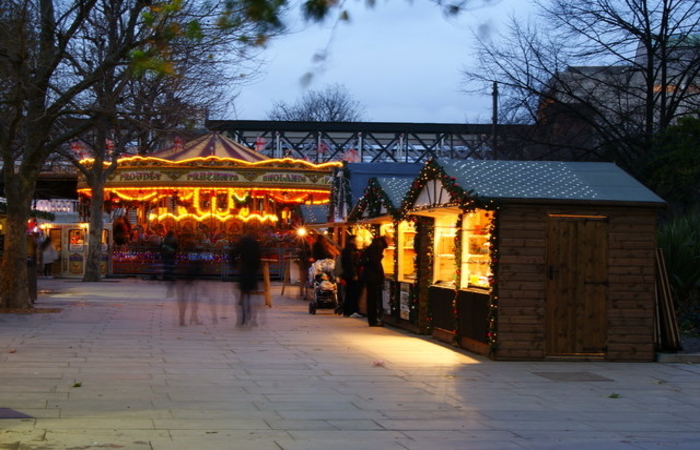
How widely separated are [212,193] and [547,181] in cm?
2598

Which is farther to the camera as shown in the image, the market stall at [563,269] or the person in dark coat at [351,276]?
the person in dark coat at [351,276]

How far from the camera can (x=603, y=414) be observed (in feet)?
31.1

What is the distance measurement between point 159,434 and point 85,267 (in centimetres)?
2722

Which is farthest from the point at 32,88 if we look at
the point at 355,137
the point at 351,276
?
the point at 355,137

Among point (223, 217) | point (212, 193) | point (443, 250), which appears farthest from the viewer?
point (223, 217)

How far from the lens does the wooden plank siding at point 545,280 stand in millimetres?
13383

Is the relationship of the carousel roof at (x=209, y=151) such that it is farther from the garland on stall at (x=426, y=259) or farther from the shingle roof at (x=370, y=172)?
the garland on stall at (x=426, y=259)

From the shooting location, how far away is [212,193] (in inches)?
1527

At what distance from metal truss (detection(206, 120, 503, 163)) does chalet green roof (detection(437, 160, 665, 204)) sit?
44.8 m

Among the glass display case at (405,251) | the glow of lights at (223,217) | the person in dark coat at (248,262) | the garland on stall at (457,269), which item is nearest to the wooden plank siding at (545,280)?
the garland on stall at (457,269)

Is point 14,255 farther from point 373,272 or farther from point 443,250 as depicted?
point 443,250

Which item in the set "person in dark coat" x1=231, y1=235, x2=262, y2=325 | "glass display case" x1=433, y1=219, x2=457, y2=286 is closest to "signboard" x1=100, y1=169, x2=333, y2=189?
"person in dark coat" x1=231, y1=235, x2=262, y2=325

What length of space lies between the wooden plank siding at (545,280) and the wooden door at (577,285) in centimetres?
9

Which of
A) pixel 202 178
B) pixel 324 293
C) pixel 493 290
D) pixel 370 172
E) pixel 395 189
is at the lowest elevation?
pixel 324 293
